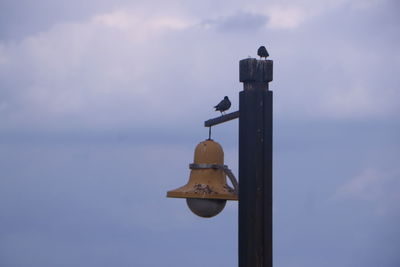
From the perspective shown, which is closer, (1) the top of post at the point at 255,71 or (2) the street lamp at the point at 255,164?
(2) the street lamp at the point at 255,164

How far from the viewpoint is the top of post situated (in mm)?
4695

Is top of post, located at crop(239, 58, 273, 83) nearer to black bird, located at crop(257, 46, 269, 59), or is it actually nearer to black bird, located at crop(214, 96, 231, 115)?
black bird, located at crop(257, 46, 269, 59)

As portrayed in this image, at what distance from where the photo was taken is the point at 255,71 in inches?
185

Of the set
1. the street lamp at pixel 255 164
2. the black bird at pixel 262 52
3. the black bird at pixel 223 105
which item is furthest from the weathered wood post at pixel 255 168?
the black bird at pixel 223 105

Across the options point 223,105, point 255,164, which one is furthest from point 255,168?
point 223,105

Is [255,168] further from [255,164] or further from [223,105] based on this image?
[223,105]

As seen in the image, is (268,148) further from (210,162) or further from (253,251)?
(210,162)

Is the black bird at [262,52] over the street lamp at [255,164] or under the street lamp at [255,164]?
over

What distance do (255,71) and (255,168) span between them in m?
0.71

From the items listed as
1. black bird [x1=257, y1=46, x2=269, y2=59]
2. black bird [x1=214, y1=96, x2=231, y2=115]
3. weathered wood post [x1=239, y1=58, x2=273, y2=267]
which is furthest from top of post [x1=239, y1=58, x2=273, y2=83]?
black bird [x1=214, y1=96, x2=231, y2=115]

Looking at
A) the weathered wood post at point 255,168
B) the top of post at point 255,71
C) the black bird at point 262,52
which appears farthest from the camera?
the black bird at point 262,52

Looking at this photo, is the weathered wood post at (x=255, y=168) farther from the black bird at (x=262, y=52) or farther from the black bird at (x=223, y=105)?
the black bird at (x=223, y=105)

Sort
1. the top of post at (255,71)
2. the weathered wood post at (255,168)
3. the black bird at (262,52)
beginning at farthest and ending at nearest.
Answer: the black bird at (262,52) < the top of post at (255,71) < the weathered wood post at (255,168)

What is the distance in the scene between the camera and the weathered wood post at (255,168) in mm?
4555
